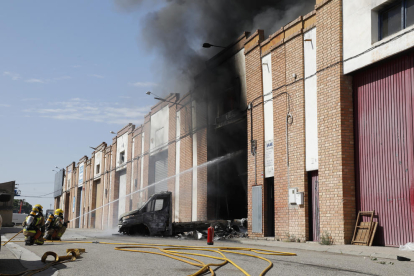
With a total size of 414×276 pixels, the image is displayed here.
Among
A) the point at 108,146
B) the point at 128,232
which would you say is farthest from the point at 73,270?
the point at 108,146

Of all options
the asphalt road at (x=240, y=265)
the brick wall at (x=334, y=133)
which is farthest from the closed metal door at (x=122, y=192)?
the asphalt road at (x=240, y=265)

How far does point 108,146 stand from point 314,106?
30.1m

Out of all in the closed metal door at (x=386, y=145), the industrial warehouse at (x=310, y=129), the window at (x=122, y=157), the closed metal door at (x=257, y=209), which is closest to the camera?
the closed metal door at (x=386, y=145)

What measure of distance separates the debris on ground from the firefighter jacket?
6.24 meters

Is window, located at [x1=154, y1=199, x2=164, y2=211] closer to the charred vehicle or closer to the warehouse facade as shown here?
the charred vehicle

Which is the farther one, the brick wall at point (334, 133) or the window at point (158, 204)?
the window at point (158, 204)

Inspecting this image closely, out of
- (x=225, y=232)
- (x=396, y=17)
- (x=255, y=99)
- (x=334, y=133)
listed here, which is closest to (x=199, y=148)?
(x=225, y=232)

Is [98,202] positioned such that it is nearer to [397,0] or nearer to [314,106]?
[314,106]

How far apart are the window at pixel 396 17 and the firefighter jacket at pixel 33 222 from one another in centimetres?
1137

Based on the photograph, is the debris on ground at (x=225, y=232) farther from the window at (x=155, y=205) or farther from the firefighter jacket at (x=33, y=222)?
the firefighter jacket at (x=33, y=222)

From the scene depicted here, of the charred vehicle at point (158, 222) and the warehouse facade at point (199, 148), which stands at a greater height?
the warehouse facade at point (199, 148)

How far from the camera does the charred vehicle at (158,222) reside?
19203 mm

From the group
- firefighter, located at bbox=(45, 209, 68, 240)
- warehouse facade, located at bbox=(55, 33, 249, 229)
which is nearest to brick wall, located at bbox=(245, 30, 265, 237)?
warehouse facade, located at bbox=(55, 33, 249, 229)

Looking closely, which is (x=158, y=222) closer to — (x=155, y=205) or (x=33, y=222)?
(x=155, y=205)
